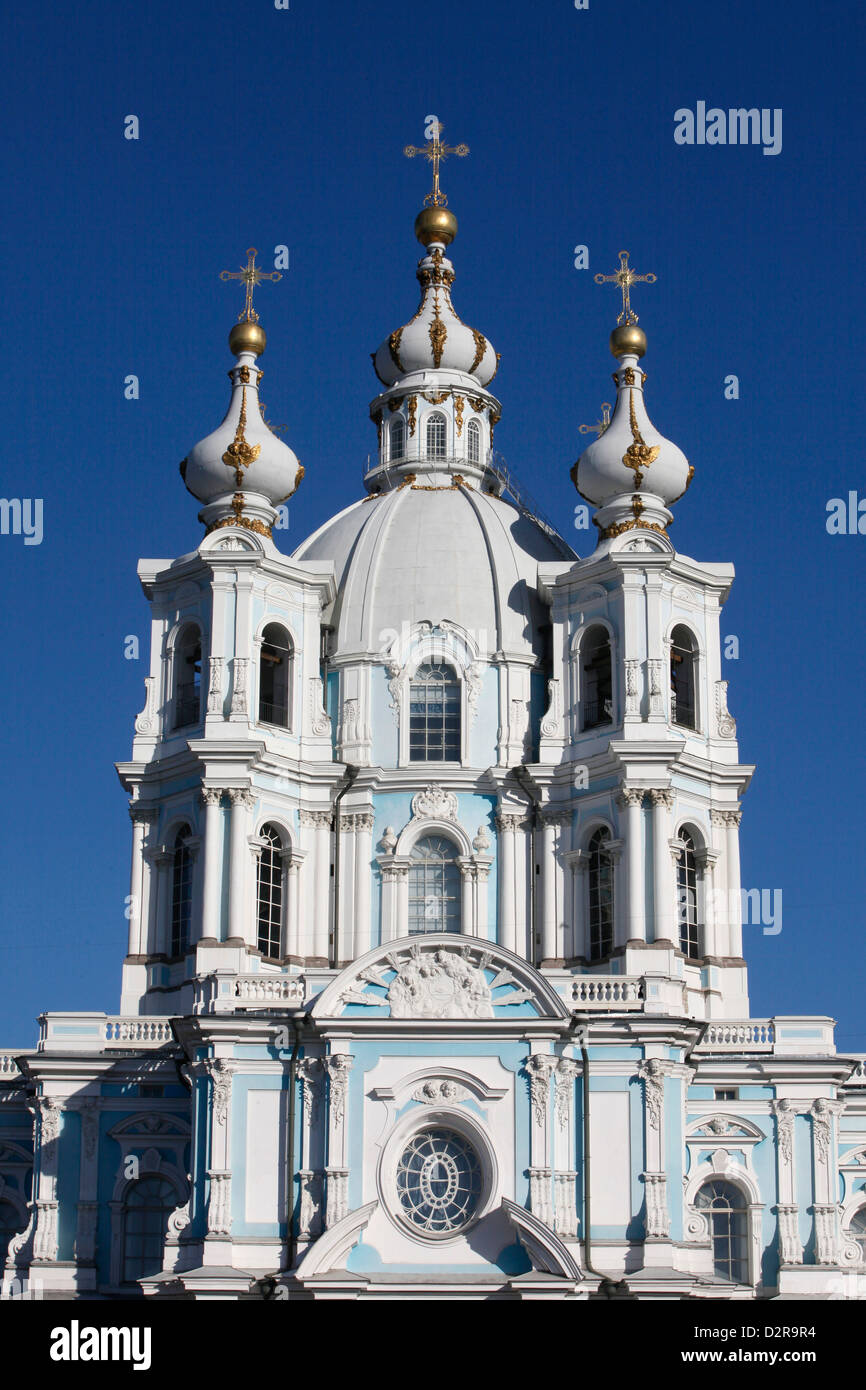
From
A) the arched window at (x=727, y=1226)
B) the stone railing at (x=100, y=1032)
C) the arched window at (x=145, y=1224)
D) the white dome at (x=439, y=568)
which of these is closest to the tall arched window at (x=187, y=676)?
the white dome at (x=439, y=568)

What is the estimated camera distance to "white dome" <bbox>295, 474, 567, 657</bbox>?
55125 mm

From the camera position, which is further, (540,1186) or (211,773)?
(211,773)

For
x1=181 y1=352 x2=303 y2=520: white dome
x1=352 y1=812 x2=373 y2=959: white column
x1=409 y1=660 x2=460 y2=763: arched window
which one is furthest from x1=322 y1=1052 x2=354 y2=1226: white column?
x1=181 y1=352 x2=303 y2=520: white dome

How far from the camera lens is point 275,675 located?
54.2 m

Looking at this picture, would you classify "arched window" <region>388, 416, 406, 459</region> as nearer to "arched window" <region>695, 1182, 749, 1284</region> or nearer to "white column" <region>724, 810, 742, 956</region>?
"white column" <region>724, 810, 742, 956</region>

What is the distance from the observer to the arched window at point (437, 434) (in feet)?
197

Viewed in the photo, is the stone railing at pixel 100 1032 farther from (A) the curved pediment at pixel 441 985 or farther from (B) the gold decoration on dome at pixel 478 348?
(B) the gold decoration on dome at pixel 478 348

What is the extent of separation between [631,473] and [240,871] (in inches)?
514

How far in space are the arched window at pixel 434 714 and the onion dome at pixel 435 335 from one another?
10147mm
